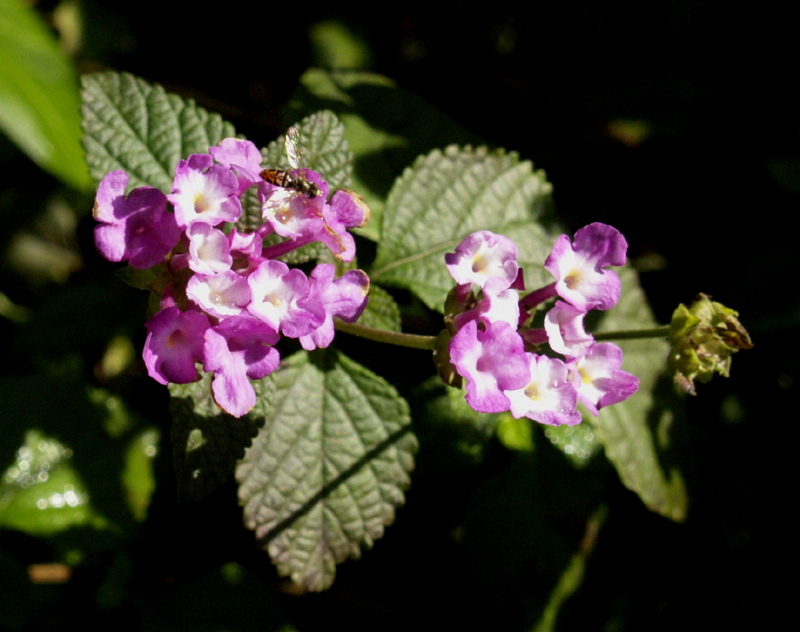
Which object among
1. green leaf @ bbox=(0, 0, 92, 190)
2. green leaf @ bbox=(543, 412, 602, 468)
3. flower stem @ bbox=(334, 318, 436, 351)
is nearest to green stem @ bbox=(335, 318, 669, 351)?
flower stem @ bbox=(334, 318, 436, 351)

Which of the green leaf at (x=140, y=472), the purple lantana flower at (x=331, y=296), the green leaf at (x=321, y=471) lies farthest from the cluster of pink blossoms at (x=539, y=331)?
the green leaf at (x=140, y=472)

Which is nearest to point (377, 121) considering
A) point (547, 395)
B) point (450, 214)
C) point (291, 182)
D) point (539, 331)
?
point (450, 214)

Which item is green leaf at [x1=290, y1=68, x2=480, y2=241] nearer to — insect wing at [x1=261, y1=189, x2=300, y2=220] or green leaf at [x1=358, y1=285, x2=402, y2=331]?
green leaf at [x1=358, y1=285, x2=402, y2=331]

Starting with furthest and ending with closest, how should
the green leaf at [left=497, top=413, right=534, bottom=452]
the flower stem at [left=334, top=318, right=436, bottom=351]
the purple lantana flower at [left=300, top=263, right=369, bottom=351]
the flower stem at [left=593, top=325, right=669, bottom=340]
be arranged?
1. the green leaf at [left=497, top=413, right=534, bottom=452]
2. the flower stem at [left=593, top=325, right=669, bottom=340]
3. the flower stem at [left=334, top=318, right=436, bottom=351]
4. the purple lantana flower at [left=300, top=263, right=369, bottom=351]

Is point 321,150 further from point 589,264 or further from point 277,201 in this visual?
point 589,264

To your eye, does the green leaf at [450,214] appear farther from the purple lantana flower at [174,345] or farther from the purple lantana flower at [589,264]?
the purple lantana flower at [174,345]

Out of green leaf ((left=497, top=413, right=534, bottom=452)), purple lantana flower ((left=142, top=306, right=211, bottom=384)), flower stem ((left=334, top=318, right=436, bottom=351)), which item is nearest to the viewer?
purple lantana flower ((left=142, top=306, right=211, bottom=384))
